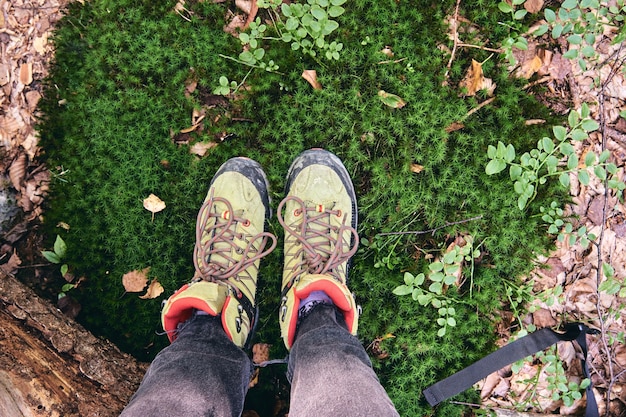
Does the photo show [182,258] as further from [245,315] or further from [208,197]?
[245,315]

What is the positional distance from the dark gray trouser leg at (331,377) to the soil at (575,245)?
5.43 feet

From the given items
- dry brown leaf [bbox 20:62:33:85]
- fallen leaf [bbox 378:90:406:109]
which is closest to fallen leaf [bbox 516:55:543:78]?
fallen leaf [bbox 378:90:406:109]

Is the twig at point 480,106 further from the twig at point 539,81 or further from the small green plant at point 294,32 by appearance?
the small green plant at point 294,32

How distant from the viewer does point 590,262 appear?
330 cm

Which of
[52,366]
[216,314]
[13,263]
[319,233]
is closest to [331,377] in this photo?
[216,314]

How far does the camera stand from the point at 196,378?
7.21ft

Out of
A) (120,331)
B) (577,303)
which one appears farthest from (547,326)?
(120,331)

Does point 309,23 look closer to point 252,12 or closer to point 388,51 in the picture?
point 252,12

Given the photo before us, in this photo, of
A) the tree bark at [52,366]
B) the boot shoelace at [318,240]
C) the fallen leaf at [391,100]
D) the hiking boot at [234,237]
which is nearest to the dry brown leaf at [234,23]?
the hiking boot at [234,237]

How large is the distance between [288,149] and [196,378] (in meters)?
1.93

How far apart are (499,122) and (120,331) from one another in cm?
358

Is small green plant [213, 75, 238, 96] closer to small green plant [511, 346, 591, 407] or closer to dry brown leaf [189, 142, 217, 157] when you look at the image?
dry brown leaf [189, 142, 217, 157]

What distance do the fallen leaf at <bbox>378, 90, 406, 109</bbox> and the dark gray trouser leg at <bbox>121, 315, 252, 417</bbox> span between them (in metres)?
2.13

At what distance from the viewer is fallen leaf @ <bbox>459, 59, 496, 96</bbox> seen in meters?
3.32
